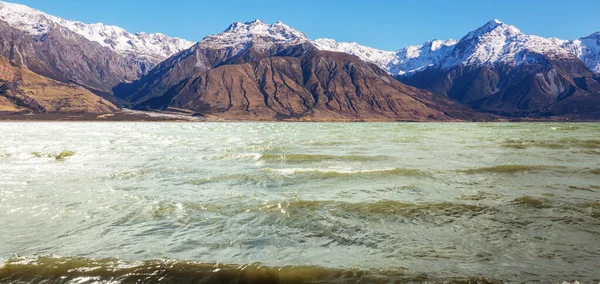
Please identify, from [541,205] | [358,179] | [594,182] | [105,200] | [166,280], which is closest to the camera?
[166,280]

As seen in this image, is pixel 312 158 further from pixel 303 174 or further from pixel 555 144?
pixel 555 144

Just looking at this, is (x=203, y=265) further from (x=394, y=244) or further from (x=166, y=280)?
(x=394, y=244)

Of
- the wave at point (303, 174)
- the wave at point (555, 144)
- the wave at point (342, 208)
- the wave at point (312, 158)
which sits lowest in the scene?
the wave at point (555, 144)

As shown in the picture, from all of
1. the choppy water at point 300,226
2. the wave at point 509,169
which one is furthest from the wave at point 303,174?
the wave at point 509,169

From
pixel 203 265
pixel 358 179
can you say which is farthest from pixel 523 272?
pixel 358 179

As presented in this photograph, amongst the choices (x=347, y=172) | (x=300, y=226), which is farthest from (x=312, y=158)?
(x=300, y=226)

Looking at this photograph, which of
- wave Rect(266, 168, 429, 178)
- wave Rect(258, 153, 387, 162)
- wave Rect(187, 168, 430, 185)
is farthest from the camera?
wave Rect(258, 153, 387, 162)

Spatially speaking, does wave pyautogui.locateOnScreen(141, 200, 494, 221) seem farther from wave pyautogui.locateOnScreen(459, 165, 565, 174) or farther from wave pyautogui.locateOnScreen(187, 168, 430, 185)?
wave pyautogui.locateOnScreen(459, 165, 565, 174)

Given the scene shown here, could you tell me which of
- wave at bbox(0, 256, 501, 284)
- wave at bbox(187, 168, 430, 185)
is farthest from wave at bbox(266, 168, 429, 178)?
wave at bbox(0, 256, 501, 284)

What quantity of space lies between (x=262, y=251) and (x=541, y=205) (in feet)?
35.3

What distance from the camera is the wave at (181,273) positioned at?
8.22m

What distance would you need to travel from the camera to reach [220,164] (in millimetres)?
27719

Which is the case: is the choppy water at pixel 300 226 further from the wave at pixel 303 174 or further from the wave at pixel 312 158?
the wave at pixel 312 158

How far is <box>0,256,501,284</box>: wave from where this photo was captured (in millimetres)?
8219
